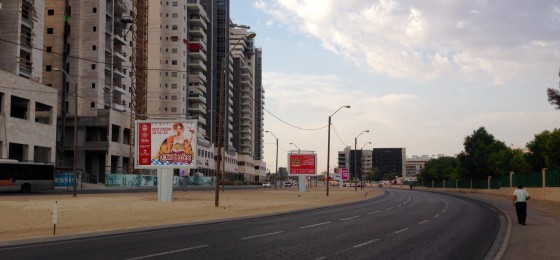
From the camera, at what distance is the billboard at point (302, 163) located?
78.4 meters

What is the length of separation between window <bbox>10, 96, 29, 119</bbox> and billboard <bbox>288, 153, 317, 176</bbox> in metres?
36.0

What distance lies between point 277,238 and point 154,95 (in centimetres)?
11738

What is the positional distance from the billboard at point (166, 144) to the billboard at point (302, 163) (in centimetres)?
3911

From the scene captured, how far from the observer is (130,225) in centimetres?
2069

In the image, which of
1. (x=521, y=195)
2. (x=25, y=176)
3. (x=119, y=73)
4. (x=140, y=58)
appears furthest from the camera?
(x=140, y=58)

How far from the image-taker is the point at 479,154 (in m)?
95.3

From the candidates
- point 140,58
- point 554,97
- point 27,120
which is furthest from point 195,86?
point 554,97

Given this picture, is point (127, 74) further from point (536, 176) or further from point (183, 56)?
point (536, 176)

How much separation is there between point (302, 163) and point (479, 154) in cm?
3563

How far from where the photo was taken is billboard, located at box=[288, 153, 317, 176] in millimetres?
78375

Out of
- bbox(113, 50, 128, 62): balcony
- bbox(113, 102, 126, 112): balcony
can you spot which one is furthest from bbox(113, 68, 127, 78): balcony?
bbox(113, 102, 126, 112): balcony

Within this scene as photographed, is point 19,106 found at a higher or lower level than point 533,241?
higher

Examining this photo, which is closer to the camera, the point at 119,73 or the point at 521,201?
the point at 521,201

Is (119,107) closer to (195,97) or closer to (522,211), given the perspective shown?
(195,97)
